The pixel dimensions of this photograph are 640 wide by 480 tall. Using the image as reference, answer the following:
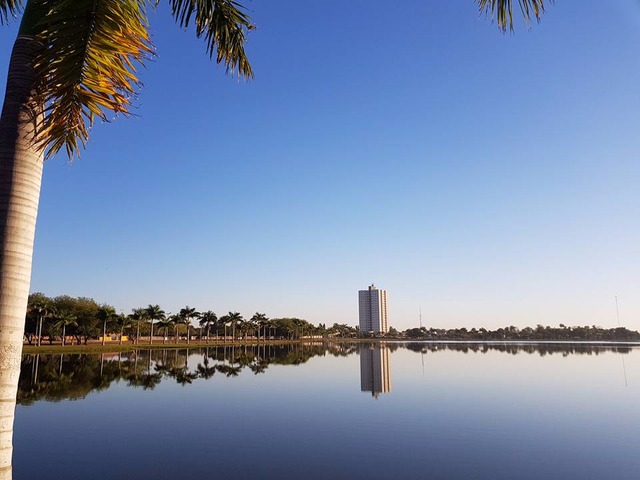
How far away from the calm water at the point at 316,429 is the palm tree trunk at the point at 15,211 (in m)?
13.7

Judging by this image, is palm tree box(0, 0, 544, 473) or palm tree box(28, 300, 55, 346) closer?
palm tree box(0, 0, 544, 473)

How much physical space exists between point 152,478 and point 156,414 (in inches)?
500

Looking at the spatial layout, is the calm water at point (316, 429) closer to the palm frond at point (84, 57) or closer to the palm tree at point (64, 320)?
the palm frond at point (84, 57)

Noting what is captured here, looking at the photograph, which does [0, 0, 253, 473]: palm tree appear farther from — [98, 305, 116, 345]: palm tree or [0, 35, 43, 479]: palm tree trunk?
[98, 305, 116, 345]: palm tree

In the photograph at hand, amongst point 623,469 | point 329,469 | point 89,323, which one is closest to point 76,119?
point 329,469

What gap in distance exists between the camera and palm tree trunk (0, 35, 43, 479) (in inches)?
192

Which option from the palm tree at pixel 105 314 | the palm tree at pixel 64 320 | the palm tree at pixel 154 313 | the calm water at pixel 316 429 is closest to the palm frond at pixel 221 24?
the calm water at pixel 316 429

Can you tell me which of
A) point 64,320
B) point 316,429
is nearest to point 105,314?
point 64,320

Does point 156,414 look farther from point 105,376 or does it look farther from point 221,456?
point 105,376

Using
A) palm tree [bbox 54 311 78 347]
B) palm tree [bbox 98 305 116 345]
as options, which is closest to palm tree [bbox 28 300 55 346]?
palm tree [bbox 54 311 78 347]

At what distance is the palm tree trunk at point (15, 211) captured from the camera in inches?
192

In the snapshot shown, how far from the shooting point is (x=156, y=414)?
28.0 metres

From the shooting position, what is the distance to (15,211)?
504 centimetres

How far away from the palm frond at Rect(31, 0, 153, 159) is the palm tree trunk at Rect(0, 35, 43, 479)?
Answer: 8.0 inches
